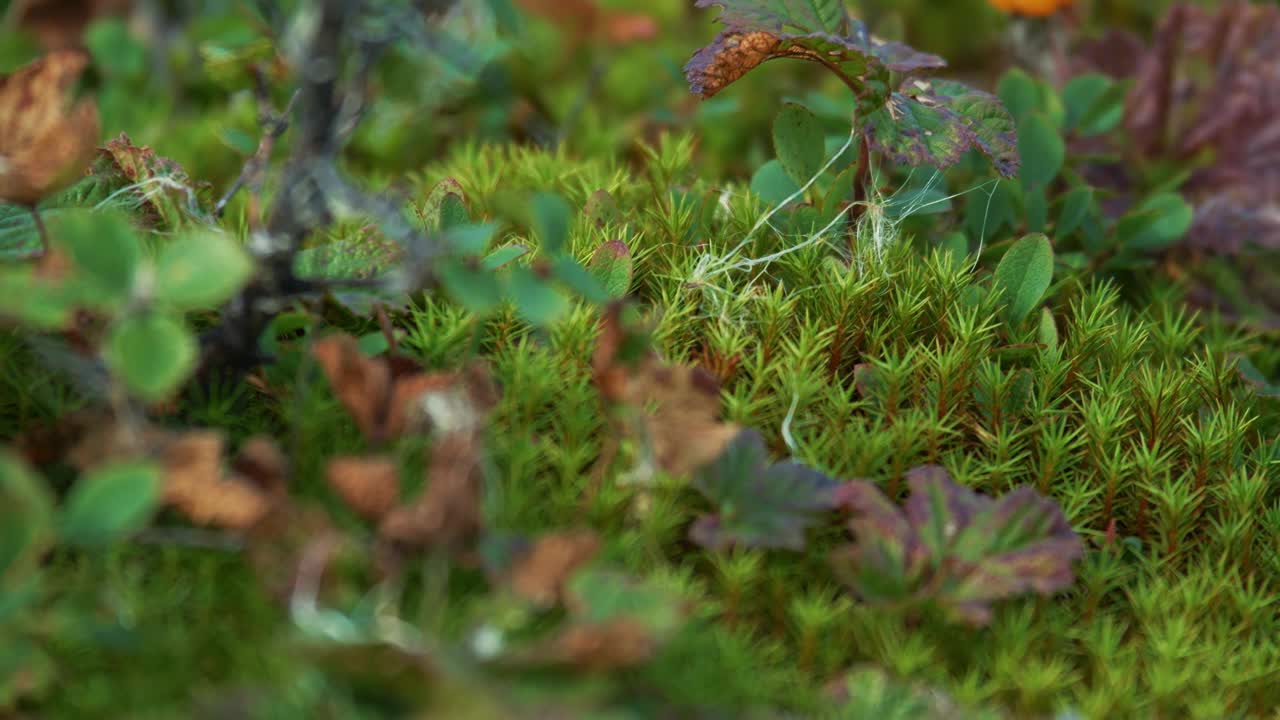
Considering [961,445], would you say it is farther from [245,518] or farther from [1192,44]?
[1192,44]

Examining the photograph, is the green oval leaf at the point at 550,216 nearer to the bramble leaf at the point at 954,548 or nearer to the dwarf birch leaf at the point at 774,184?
the bramble leaf at the point at 954,548

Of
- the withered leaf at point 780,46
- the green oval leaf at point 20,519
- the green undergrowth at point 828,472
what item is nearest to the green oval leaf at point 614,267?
the green undergrowth at point 828,472

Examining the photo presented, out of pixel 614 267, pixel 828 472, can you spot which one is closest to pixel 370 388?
pixel 614 267

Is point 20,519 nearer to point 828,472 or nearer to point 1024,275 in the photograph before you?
point 828,472

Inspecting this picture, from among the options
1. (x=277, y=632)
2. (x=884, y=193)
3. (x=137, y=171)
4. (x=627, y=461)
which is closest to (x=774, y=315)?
(x=627, y=461)

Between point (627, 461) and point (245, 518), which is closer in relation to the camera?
point (245, 518)

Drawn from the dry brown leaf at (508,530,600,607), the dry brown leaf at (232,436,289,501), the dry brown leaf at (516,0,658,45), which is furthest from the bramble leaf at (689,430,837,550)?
the dry brown leaf at (516,0,658,45)
